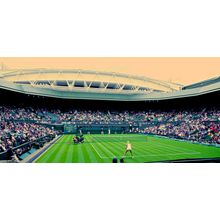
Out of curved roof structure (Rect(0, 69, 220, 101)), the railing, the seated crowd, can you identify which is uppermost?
curved roof structure (Rect(0, 69, 220, 101))

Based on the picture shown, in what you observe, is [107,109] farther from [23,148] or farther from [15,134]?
[23,148]

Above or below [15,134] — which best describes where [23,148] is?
below

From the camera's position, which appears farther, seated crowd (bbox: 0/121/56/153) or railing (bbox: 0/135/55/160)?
seated crowd (bbox: 0/121/56/153)

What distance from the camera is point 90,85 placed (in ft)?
132

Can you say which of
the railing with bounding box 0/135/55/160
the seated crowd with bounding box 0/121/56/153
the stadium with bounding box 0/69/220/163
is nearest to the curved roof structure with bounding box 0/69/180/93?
the stadium with bounding box 0/69/220/163

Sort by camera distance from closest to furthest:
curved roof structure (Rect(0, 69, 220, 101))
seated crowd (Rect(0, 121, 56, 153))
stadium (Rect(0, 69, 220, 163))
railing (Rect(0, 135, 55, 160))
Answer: railing (Rect(0, 135, 55, 160))
seated crowd (Rect(0, 121, 56, 153))
stadium (Rect(0, 69, 220, 163))
curved roof structure (Rect(0, 69, 220, 101))

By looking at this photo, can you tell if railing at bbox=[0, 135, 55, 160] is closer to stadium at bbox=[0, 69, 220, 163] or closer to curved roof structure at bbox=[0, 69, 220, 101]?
stadium at bbox=[0, 69, 220, 163]

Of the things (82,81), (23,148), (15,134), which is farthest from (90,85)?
(23,148)

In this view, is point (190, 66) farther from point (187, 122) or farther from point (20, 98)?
point (20, 98)

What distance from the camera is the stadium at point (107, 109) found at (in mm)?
27656

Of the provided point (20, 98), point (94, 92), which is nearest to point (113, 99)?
point (94, 92)

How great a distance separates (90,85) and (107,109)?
17.3ft

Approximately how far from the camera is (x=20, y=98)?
34.0 m

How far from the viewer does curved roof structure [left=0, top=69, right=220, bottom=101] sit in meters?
36.7
